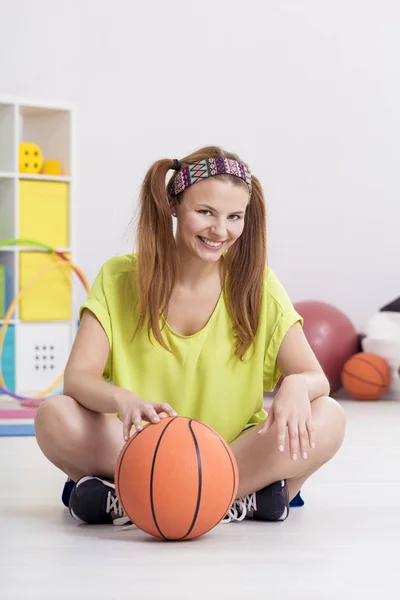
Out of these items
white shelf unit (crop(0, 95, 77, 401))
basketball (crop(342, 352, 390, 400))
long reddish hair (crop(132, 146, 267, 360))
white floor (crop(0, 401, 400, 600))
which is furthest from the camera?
basketball (crop(342, 352, 390, 400))

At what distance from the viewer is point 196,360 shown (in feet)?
6.88

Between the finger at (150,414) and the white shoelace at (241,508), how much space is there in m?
0.37

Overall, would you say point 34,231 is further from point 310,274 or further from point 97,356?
point 97,356

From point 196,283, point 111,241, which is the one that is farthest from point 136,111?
point 196,283

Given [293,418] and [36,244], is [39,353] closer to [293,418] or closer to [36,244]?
[36,244]

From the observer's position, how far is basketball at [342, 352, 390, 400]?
482 cm

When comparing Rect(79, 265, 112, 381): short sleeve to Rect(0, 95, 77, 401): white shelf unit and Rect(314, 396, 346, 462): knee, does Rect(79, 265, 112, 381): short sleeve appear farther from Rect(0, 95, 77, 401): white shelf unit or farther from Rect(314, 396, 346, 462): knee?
Rect(0, 95, 77, 401): white shelf unit

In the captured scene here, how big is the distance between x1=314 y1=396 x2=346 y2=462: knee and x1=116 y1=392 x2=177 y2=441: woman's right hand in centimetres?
36

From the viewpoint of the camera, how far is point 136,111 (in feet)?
17.2

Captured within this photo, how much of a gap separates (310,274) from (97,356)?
3636mm

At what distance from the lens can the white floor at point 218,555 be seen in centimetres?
149

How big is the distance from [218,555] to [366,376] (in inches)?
126

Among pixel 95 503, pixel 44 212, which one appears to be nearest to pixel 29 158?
pixel 44 212

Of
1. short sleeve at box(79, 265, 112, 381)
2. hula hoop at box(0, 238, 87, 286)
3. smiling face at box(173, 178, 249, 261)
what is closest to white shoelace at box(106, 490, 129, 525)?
short sleeve at box(79, 265, 112, 381)
